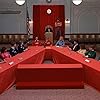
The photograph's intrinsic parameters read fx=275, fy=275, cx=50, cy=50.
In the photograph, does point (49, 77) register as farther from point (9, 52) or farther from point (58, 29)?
point (58, 29)

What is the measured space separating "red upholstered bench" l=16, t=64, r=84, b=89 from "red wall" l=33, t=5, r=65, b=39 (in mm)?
13905

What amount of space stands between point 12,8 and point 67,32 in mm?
4356

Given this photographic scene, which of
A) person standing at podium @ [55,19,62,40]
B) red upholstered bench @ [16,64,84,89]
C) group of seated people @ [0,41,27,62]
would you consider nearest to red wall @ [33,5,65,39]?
person standing at podium @ [55,19,62,40]

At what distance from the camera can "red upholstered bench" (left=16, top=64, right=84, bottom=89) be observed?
262 inches

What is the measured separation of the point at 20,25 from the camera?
20.2 m

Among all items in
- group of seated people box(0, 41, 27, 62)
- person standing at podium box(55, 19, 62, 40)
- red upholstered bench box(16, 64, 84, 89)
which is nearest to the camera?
red upholstered bench box(16, 64, 84, 89)

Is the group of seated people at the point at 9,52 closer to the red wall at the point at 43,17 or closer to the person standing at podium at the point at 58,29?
the person standing at podium at the point at 58,29

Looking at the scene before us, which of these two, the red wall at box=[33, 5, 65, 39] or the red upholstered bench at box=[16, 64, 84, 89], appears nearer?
the red upholstered bench at box=[16, 64, 84, 89]

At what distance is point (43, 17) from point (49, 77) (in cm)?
1463

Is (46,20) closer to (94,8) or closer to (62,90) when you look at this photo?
(94,8)

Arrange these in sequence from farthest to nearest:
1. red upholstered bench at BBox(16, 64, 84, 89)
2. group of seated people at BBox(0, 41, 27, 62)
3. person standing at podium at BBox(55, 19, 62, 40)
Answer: person standing at podium at BBox(55, 19, 62, 40)
group of seated people at BBox(0, 41, 27, 62)
red upholstered bench at BBox(16, 64, 84, 89)

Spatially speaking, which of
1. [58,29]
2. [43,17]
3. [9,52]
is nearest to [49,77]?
[9,52]

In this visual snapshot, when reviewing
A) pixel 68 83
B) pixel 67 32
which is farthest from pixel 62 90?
pixel 67 32

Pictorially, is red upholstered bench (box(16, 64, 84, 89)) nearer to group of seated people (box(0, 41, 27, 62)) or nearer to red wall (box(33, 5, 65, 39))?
group of seated people (box(0, 41, 27, 62))
